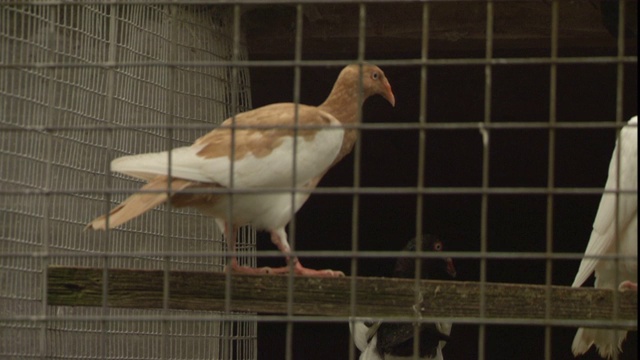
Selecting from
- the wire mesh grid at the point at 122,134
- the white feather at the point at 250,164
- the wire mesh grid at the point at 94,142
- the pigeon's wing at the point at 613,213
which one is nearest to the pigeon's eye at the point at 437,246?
the wire mesh grid at the point at 122,134

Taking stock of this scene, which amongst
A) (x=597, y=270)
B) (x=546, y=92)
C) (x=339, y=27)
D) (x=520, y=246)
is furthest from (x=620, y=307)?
(x=520, y=246)

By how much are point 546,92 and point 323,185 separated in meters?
1.36

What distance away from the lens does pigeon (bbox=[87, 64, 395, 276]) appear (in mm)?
3738

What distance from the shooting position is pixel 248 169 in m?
3.94

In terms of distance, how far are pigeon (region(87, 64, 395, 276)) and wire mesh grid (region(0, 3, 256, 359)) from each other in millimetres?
117

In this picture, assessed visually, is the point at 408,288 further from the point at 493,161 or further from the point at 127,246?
the point at 493,161

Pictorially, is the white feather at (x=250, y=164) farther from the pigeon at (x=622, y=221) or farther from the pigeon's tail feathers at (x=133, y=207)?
the pigeon at (x=622, y=221)

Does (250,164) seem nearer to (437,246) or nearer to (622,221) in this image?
(622,221)

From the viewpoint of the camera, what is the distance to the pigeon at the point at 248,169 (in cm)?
374

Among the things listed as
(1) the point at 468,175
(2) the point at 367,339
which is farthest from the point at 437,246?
(1) the point at 468,175

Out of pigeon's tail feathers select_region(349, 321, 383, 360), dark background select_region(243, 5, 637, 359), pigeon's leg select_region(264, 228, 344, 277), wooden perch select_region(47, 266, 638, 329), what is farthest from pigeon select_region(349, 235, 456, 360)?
wooden perch select_region(47, 266, 638, 329)

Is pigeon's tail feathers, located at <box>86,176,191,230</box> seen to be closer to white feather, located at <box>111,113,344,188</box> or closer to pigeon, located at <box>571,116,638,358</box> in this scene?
white feather, located at <box>111,113,344,188</box>

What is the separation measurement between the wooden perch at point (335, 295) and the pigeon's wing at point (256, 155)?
12.5 inches

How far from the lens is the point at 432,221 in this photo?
7480 mm
